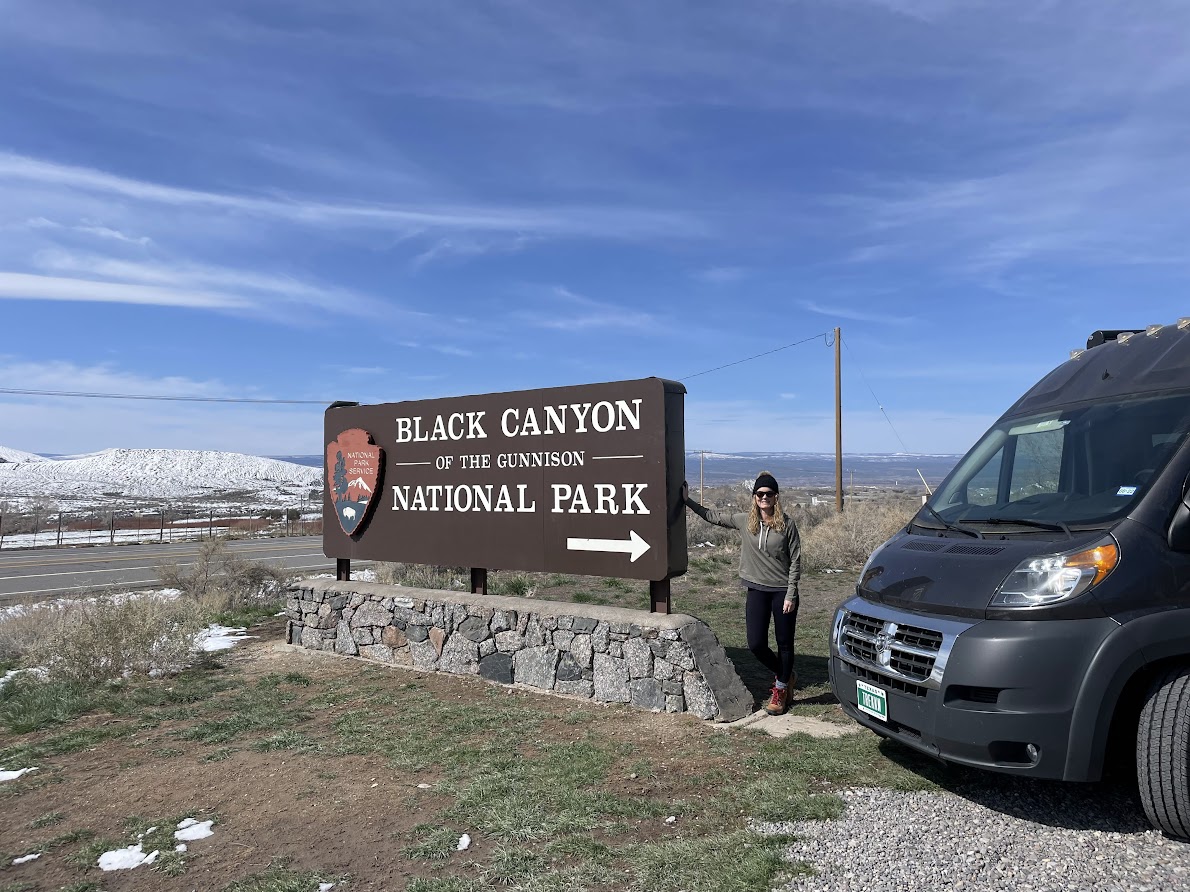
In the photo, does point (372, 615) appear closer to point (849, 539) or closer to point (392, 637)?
point (392, 637)

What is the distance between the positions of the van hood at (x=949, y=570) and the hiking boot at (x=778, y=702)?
5.52 feet

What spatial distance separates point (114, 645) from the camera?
27.1ft

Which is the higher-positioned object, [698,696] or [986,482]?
[986,482]

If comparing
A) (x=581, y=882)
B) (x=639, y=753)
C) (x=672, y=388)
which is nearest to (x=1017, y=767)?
(x=581, y=882)

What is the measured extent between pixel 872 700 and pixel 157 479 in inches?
4397

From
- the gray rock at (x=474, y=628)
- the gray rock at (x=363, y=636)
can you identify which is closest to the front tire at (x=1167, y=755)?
the gray rock at (x=474, y=628)

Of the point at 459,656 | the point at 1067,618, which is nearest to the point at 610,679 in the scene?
the point at 459,656

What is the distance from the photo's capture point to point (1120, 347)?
497cm

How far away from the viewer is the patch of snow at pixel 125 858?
416 cm

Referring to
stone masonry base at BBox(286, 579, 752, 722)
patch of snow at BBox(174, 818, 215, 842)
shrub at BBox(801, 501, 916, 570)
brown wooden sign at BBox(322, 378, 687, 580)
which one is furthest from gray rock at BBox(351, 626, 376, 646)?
shrub at BBox(801, 501, 916, 570)

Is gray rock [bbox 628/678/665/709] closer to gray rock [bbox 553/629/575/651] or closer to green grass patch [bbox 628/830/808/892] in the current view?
gray rock [bbox 553/629/575/651]

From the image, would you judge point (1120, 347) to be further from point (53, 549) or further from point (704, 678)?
point (53, 549)

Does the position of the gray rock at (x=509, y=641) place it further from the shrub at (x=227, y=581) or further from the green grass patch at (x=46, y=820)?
the shrub at (x=227, y=581)

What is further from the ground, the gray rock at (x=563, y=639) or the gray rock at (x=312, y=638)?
the gray rock at (x=563, y=639)
